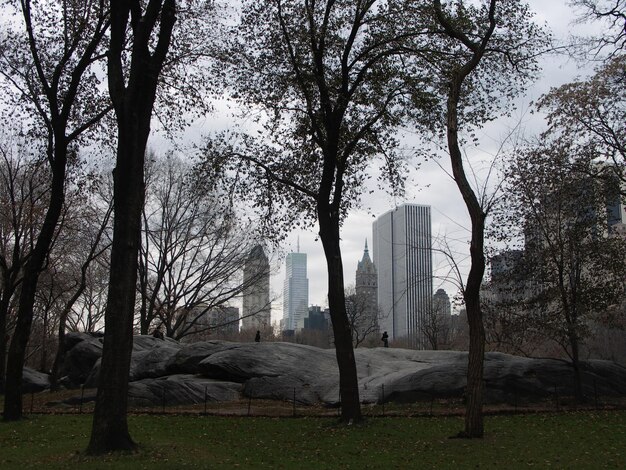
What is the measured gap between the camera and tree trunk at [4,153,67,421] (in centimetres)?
1545

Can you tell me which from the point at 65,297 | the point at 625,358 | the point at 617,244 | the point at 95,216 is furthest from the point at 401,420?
the point at 65,297

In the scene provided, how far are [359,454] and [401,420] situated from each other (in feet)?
18.0

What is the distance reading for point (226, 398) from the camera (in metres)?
22.2

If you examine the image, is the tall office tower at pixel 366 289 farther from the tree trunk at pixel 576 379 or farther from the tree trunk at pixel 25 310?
the tree trunk at pixel 25 310

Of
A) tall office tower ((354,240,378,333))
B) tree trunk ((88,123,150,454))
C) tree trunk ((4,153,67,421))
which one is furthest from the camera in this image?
tall office tower ((354,240,378,333))

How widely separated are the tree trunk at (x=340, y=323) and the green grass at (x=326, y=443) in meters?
0.57

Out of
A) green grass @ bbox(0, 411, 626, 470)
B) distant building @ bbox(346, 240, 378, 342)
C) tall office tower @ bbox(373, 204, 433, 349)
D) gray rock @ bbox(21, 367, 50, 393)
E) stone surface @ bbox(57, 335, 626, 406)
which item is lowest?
green grass @ bbox(0, 411, 626, 470)

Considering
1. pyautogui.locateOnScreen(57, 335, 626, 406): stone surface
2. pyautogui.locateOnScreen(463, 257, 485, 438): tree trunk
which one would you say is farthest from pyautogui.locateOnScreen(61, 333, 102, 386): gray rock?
pyautogui.locateOnScreen(463, 257, 485, 438): tree trunk

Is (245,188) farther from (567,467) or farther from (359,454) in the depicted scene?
(567,467)

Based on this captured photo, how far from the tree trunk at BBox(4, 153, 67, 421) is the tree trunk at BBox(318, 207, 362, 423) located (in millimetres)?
7046

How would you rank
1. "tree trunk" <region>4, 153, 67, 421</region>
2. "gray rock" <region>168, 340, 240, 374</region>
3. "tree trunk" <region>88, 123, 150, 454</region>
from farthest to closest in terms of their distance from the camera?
"gray rock" <region>168, 340, 240, 374</region> → "tree trunk" <region>4, 153, 67, 421</region> → "tree trunk" <region>88, 123, 150, 454</region>

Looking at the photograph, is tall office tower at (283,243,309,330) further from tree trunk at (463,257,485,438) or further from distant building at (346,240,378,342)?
tree trunk at (463,257,485,438)

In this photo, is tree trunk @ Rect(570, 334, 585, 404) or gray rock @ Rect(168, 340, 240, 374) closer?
tree trunk @ Rect(570, 334, 585, 404)

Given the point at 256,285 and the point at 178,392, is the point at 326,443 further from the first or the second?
the point at 256,285
